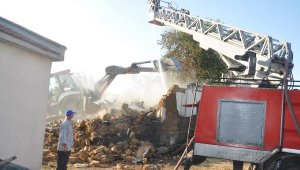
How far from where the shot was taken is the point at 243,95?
8984 millimetres

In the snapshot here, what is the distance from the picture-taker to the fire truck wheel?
27.0 feet

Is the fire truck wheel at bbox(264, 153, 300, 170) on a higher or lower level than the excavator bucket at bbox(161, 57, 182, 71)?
lower

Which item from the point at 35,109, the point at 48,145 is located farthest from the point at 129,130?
the point at 35,109

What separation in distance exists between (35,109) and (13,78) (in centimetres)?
118

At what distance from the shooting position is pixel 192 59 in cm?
3011

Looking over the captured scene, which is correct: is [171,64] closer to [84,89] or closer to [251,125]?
[84,89]

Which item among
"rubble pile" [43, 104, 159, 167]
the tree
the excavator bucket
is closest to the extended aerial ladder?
the excavator bucket

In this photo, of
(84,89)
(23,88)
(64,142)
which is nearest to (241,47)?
(64,142)

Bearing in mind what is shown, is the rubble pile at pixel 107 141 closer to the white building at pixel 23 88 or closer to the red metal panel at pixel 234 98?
the white building at pixel 23 88

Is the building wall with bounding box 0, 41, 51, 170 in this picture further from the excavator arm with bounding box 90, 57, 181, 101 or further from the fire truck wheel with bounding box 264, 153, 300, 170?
the excavator arm with bounding box 90, 57, 181, 101

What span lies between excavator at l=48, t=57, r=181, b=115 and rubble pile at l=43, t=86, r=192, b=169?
3.63m

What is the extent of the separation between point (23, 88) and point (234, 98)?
15.8 feet

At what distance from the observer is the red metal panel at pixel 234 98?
8.57 meters

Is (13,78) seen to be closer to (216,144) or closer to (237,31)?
(216,144)
